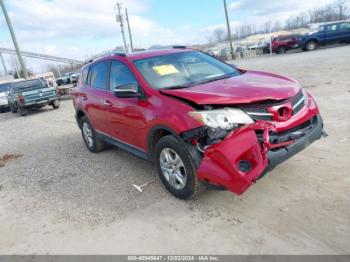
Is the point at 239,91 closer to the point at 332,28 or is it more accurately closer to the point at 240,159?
the point at 240,159

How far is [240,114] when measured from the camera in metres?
3.36

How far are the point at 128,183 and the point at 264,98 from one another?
2.39 meters

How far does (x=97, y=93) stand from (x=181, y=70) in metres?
1.74

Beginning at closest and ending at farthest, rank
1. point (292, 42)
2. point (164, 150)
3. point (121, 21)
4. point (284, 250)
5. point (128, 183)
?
point (284, 250)
point (164, 150)
point (128, 183)
point (292, 42)
point (121, 21)

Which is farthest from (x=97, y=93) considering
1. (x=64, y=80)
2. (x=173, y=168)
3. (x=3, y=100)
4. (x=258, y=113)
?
(x=64, y=80)

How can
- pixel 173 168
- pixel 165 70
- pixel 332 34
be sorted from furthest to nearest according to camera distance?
1. pixel 332 34
2. pixel 165 70
3. pixel 173 168

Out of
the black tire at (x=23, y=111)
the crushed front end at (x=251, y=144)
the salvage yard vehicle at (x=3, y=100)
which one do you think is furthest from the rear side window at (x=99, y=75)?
the salvage yard vehicle at (x=3, y=100)

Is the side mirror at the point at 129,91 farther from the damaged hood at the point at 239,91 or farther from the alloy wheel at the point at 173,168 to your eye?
the alloy wheel at the point at 173,168

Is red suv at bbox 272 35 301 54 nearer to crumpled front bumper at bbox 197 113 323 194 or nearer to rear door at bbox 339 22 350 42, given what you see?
rear door at bbox 339 22 350 42

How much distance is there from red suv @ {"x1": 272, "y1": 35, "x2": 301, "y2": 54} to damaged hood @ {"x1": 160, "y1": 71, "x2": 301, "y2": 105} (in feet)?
89.0

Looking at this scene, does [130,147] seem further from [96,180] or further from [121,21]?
[121,21]

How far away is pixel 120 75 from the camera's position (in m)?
4.84

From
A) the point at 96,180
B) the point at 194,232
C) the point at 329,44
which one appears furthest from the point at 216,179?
the point at 329,44

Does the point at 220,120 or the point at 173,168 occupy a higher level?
the point at 220,120
